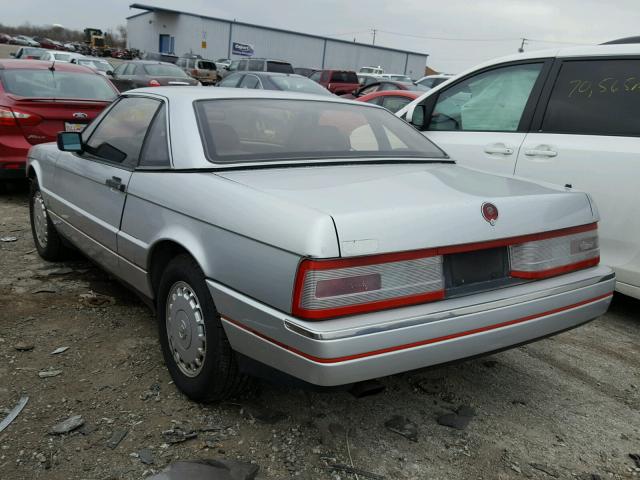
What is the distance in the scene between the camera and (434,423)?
2707 mm

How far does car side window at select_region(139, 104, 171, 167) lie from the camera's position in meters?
2.98

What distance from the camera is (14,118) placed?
20.7 ft

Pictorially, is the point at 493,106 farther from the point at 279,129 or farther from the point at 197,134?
the point at 197,134

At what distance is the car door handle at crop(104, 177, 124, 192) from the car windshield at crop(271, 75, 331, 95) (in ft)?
29.7

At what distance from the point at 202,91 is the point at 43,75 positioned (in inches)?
187

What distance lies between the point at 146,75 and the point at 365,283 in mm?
17506

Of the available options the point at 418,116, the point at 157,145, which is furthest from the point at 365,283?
the point at 418,116

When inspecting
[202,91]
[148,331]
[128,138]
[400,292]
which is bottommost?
[148,331]

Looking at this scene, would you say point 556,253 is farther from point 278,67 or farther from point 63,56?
point 63,56

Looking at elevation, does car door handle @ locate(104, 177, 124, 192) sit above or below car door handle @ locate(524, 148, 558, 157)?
below

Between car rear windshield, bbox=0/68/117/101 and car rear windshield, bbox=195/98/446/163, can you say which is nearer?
car rear windshield, bbox=195/98/446/163

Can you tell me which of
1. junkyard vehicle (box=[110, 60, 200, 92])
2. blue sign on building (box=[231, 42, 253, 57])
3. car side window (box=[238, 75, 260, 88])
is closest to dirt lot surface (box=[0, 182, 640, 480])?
car side window (box=[238, 75, 260, 88])

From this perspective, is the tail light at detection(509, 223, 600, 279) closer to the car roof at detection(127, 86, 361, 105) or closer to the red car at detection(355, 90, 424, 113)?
the car roof at detection(127, 86, 361, 105)

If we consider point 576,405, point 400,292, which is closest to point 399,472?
point 400,292
